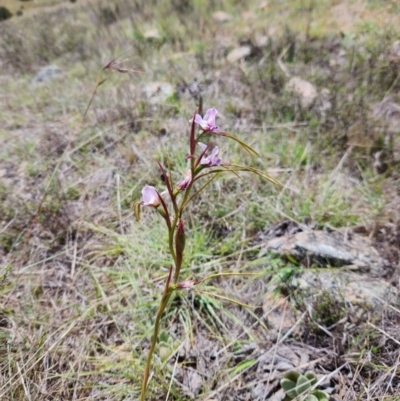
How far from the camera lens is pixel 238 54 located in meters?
3.47

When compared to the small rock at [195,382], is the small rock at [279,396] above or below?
above

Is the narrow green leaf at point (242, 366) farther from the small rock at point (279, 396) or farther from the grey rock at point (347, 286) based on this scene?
the grey rock at point (347, 286)

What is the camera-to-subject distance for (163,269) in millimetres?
1717

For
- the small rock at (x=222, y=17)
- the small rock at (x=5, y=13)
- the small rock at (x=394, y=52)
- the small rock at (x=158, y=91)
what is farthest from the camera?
the small rock at (x=5, y=13)

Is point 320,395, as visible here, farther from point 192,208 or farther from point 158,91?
point 158,91

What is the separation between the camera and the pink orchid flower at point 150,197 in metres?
0.84

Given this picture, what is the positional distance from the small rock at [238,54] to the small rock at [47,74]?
210cm

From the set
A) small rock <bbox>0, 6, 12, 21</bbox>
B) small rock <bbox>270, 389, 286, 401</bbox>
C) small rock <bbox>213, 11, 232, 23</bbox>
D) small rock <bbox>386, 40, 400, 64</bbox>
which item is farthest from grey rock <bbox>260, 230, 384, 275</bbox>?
small rock <bbox>0, 6, 12, 21</bbox>

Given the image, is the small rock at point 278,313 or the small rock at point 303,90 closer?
the small rock at point 278,313

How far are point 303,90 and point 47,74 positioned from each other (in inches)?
121

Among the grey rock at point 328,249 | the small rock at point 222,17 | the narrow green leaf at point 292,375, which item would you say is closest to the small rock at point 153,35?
the small rock at point 222,17

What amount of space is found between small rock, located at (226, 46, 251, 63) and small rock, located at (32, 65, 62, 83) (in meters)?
2.10

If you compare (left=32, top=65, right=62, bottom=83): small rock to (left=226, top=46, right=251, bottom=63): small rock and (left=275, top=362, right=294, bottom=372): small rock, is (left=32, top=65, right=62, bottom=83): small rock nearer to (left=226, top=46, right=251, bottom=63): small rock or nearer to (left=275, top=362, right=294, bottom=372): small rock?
(left=226, top=46, right=251, bottom=63): small rock

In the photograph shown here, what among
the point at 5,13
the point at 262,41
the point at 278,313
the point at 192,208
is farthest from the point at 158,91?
the point at 5,13
